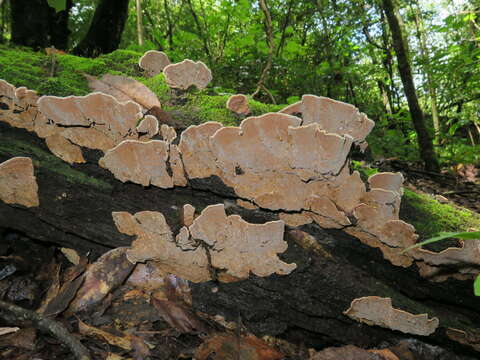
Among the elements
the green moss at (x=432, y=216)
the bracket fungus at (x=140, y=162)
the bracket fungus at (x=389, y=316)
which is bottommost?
the bracket fungus at (x=389, y=316)

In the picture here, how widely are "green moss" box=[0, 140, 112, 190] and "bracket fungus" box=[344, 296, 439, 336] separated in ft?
7.15

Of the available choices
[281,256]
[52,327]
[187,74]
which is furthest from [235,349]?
[187,74]

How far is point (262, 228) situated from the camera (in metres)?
2.20

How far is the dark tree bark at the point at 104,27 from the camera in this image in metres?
6.92

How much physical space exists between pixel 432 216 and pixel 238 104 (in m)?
1.83

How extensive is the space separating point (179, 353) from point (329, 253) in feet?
4.57

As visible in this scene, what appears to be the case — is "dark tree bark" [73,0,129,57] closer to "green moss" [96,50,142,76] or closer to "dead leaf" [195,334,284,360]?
"green moss" [96,50,142,76]

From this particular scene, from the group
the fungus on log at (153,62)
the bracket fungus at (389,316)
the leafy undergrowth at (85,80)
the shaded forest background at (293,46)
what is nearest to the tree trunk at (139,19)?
the shaded forest background at (293,46)

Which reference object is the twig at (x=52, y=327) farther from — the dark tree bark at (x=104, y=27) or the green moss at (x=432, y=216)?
the dark tree bark at (x=104, y=27)

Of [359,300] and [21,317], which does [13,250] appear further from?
[359,300]

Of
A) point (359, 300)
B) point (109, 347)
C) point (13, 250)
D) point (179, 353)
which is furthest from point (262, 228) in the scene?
point (13, 250)

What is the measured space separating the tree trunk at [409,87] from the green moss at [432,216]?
6.35 m

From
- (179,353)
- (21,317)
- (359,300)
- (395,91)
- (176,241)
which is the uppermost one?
(395,91)

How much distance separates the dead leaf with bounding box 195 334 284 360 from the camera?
243cm
